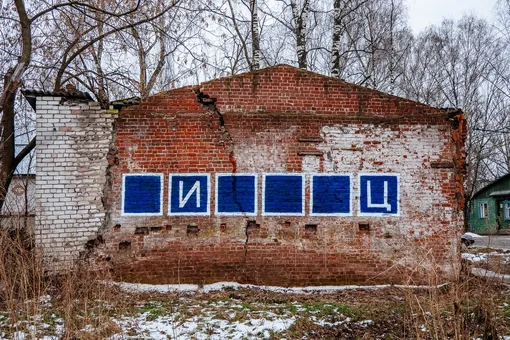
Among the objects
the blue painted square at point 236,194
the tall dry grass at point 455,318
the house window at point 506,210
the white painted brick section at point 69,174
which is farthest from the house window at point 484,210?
the white painted brick section at point 69,174

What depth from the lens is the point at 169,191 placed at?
24.3ft

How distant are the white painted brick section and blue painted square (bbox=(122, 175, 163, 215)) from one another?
41 centimetres

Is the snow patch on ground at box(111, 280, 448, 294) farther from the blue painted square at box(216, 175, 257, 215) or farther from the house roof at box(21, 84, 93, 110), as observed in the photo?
the house roof at box(21, 84, 93, 110)

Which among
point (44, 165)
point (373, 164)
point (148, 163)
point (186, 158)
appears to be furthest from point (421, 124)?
point (44, 165)

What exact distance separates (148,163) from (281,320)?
3.57m

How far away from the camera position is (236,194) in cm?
748

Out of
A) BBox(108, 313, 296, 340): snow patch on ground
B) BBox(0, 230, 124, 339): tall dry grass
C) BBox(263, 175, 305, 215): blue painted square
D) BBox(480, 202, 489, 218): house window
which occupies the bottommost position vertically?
BBox(108, 313, 296, 340): snow patch on ground

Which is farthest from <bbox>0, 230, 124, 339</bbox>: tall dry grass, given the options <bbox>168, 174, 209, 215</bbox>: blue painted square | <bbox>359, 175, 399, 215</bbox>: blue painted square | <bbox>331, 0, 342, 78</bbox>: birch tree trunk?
<bbox>331, 0, 342, 78</bbox>: birch tree trunk

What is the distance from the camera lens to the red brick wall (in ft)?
24.2

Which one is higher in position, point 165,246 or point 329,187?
point 329,187

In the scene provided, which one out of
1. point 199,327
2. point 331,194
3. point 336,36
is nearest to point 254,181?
point 331,194

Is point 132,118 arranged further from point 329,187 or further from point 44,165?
point 329,187

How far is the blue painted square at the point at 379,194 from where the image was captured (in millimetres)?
7613

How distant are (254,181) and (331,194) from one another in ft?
4.45
